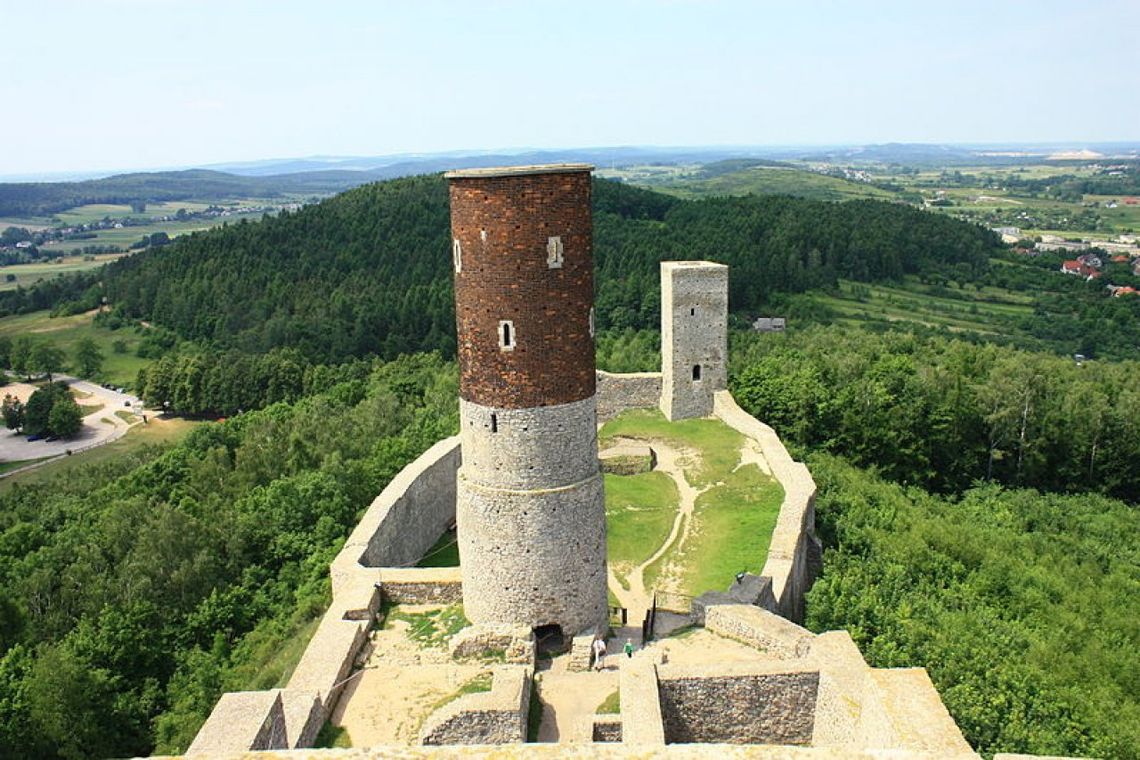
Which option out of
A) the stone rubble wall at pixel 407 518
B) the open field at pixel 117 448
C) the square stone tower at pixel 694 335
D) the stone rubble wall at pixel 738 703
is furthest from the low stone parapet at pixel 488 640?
the open field at pixel 117 448

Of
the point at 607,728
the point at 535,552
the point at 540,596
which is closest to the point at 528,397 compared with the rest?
the point at 535,552

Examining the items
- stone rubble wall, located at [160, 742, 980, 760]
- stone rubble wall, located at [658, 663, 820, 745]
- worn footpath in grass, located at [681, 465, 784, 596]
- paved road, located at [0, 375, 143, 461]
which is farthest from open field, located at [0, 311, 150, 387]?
stone rubble wall, located at [160, 742, 980, 760]

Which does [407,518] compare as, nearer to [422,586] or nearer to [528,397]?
[422,586]

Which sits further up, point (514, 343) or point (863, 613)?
point (514, 343)

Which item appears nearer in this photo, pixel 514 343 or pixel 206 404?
pixel 514 343

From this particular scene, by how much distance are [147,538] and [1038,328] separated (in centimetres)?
7688

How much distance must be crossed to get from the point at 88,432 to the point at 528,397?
69.2m

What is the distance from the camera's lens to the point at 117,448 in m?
65.4

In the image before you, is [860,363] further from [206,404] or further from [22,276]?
[22,276]

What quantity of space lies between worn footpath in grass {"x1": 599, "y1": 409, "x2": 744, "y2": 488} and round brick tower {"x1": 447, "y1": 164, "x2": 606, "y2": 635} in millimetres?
14649

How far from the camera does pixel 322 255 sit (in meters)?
90.7

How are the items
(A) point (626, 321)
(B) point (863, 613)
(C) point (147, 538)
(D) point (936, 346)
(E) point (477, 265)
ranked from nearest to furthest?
(E) point (477, 265), (B) point (863, 613), (C) point (147, 538), (D) point (936, 346), (A) point (626, 321)

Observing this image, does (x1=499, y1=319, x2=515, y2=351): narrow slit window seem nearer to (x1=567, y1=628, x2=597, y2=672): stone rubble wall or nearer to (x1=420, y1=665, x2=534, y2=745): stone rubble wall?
(x1=567, y1=628, x2=597, y2=672): stone rubble wall

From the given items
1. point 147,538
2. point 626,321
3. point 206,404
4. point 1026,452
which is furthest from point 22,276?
point 1026,452
